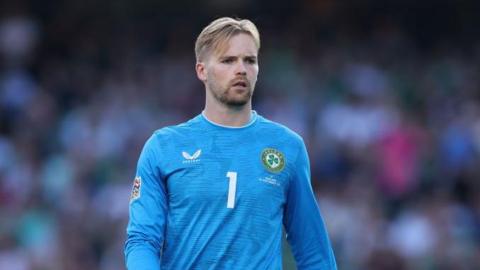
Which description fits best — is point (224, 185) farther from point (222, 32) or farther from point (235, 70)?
point (222, 32)

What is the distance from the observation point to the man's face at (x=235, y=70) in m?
5.88

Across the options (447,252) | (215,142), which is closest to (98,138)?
(447,252)

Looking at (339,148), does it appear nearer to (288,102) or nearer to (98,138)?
(288,102)

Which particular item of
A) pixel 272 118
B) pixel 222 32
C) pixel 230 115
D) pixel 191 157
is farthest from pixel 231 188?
pixel 272 118

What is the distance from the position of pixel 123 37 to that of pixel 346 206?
18.5 feet

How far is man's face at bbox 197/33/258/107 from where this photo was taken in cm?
588

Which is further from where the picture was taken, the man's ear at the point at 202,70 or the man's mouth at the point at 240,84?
the man's ear at the point at 202,70

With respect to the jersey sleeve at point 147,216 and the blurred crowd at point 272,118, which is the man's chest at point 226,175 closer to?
the jersey sleeve at point 147,216

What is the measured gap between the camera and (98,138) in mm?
15062

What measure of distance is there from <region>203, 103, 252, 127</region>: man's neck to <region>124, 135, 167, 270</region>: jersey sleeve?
0.98 feet

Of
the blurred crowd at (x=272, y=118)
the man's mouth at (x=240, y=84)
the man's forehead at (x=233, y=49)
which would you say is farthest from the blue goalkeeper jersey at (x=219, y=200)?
the blurred crowd at (x=272, y=118)

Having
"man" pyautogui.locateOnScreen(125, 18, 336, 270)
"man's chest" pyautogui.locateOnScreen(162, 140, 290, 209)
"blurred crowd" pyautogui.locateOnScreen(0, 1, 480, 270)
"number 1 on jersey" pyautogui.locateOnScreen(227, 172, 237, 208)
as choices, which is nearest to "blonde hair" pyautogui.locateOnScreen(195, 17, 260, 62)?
"man" pyautogui.locateOnScreen(125, 18, 336, 270)

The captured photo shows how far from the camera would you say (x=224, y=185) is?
586 cm

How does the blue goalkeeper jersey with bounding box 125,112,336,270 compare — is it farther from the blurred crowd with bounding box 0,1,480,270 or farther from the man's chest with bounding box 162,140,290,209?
the blurred crowd with bounding box 0,1,480,270
